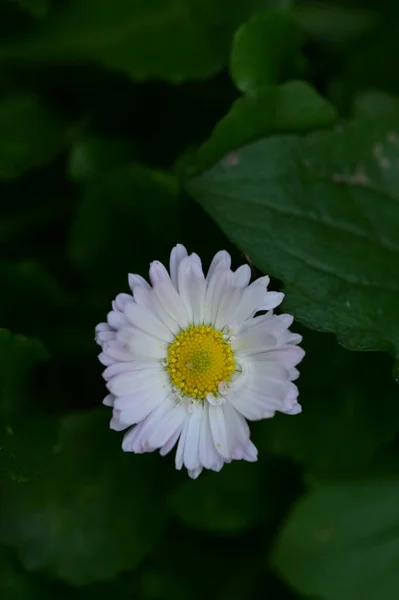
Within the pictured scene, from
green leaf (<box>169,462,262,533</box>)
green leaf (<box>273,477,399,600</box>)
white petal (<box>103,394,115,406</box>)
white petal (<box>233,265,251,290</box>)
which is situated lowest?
green leaf (<box>273,477,399,600</box>)

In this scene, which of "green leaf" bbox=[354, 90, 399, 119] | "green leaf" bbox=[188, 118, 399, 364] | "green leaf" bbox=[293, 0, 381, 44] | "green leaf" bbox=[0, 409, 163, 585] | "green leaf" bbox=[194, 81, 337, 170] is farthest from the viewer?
"green leaf" bbox=[293, 0, 381, 44]

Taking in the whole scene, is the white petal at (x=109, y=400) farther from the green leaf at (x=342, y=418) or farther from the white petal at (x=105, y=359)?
the green leaf at (x=342, y=418)

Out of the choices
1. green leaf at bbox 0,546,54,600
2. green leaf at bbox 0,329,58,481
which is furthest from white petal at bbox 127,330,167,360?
green leaf at bbox 0,546,54,600

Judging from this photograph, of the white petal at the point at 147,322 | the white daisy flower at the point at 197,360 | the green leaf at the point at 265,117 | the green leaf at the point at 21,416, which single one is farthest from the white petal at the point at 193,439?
the green leaf at the point at 265,117

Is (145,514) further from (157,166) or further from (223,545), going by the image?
(157,166)

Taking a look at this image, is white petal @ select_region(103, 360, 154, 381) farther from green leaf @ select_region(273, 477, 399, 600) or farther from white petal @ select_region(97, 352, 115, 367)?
green leaf @ select_region(273, 477, 399, 600)

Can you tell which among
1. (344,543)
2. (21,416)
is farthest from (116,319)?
(344,543)

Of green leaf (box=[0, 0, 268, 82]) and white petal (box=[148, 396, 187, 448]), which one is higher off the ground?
green leaf (box=[0, 0, 268, 82])

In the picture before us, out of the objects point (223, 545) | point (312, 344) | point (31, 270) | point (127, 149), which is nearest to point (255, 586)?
point (223, 545)
